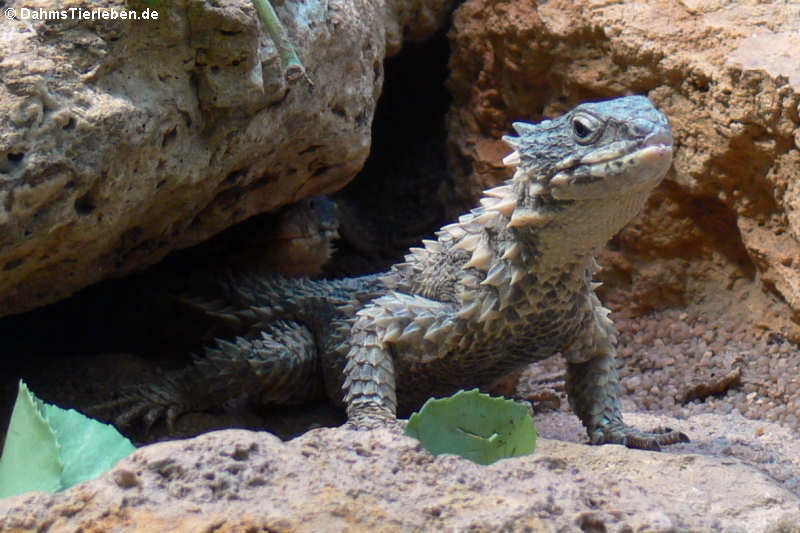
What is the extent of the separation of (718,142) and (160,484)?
11.3 ft

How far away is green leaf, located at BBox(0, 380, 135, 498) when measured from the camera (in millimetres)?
1953

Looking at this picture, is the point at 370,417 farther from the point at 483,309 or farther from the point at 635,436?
the point at 635,436

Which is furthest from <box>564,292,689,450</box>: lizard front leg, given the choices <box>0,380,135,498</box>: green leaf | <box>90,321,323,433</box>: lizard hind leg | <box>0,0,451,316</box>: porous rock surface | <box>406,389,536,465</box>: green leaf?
<box>0,380,135,498</box>: green leaf

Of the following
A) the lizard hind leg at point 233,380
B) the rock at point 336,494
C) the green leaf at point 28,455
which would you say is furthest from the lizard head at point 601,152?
the green leaf at point 28,455

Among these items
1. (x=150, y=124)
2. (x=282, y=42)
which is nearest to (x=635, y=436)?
(x=282, y=42)

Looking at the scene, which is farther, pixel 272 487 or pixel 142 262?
pixel 142 262

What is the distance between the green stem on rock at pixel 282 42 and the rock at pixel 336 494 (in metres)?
1.62

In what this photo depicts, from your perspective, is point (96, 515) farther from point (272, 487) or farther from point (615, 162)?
point (615, 162)

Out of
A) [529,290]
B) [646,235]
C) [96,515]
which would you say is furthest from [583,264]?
[96,515]

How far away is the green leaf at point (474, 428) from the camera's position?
2.05m

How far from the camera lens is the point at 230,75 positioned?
3.04 metres

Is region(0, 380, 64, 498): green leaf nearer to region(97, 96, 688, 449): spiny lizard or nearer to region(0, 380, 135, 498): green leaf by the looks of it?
region(0, 380, 135, 498): green leaf

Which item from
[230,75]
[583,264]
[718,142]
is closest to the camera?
[230,75]

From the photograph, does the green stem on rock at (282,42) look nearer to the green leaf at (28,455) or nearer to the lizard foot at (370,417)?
the lizard foot at (370,417)
